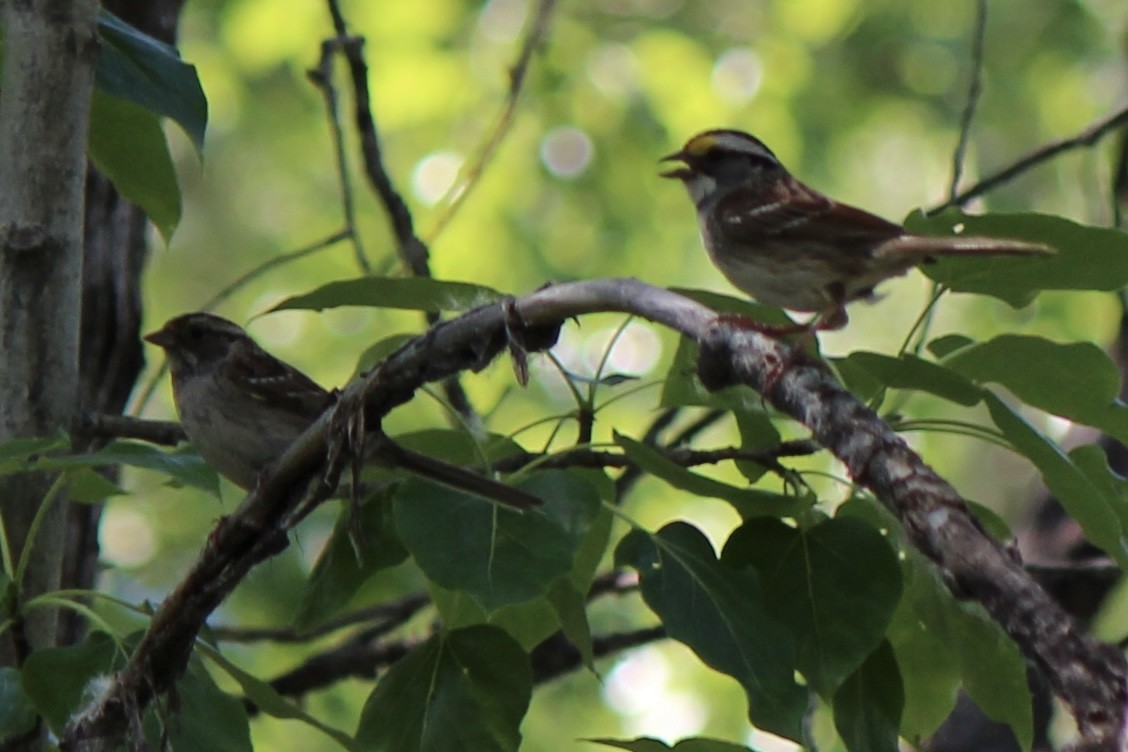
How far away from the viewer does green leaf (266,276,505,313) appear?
2.47 meters

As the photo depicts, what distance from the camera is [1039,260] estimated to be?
2566mm

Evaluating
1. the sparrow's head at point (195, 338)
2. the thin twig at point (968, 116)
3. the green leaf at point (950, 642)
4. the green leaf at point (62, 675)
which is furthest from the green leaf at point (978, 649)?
the sparrow's head at point (195, 338)

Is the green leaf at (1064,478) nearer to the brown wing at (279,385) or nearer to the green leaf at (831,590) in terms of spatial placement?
the green leaf at (831,590)

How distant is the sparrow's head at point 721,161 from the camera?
507 centimetres

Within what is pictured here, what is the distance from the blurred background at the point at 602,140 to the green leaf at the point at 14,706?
5.44 metres

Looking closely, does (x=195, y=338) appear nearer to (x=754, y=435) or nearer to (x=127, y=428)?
(x=127, y=428)

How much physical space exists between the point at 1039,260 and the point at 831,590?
70cm

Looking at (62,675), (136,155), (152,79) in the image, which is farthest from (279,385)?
(62,675)

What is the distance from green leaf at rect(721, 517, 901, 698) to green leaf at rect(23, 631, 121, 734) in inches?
42.1

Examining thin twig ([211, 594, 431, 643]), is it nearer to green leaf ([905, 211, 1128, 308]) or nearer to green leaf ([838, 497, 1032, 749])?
green leaf ([838, 497, 1032, 749])

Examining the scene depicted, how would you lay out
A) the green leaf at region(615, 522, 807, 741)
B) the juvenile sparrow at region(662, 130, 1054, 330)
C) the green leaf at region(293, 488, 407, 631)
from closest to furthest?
the green leaf at region(615, 522, 807, 741) → the green leaf at region(293, 488, 407, 631) → the juvenile sparrow at region(662, 130, 1054, 330)

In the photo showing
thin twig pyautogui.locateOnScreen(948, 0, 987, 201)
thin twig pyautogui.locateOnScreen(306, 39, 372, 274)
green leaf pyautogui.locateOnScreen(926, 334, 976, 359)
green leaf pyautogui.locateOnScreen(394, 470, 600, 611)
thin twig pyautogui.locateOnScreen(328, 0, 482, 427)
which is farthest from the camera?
thin twig pyautogui.locateOnScreen(948, 0, 987, 201)

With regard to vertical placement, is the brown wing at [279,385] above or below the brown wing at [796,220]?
below

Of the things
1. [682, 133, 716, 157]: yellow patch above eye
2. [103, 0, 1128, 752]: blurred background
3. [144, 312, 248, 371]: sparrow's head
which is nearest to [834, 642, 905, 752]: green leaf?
[144, 312, 248, 371]: sparrow's head
